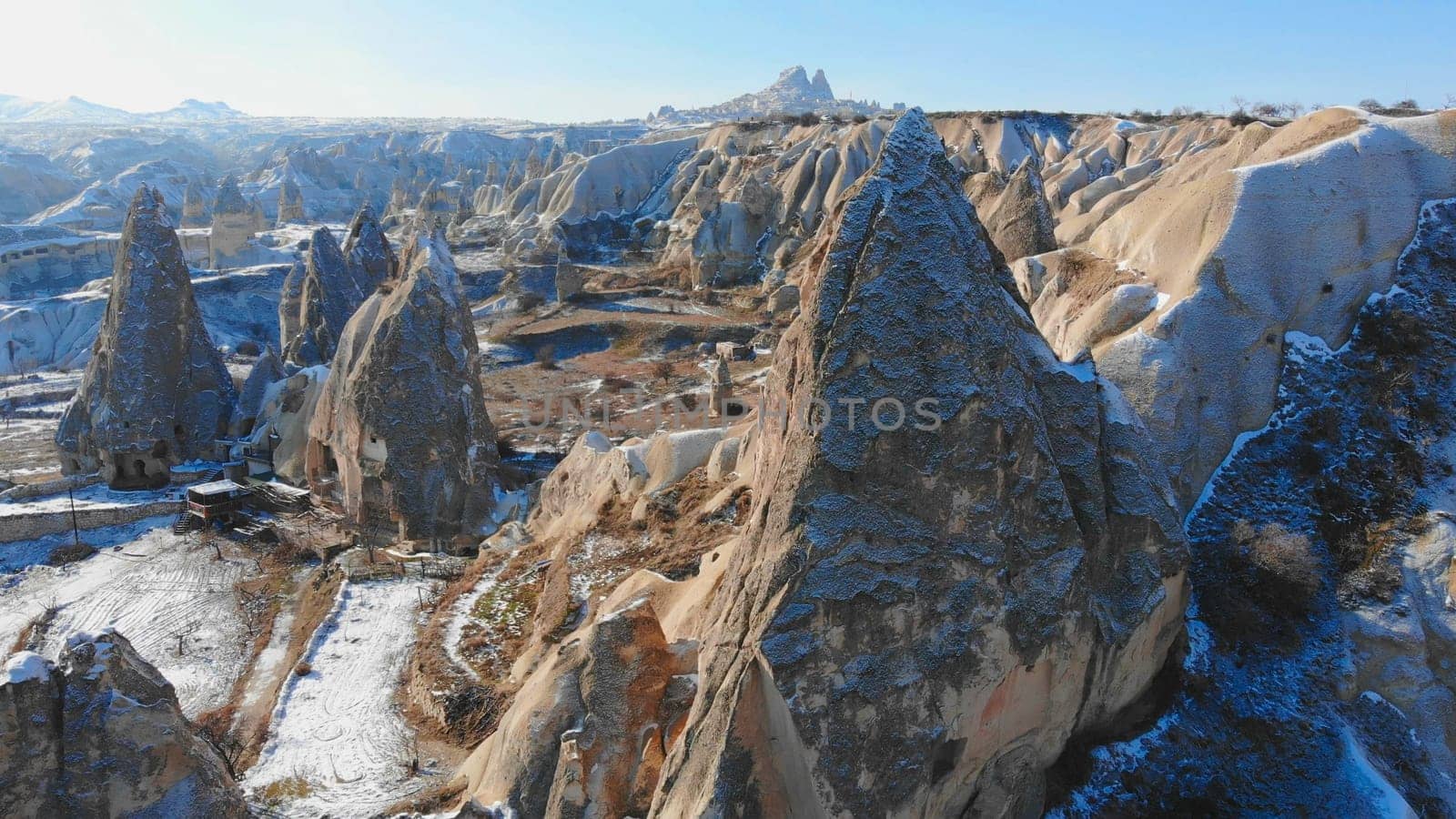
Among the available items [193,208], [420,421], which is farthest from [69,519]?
[193,208]

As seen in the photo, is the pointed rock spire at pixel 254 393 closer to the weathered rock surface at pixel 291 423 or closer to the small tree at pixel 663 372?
the weathered rock surface at pixel 291 423

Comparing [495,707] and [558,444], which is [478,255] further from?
[495,707]

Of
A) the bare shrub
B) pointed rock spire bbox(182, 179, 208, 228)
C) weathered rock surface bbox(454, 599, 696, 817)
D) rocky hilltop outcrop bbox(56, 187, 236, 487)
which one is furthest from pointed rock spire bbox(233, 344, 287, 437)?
pointed rock spire bbox(182, 179, 208, 228)

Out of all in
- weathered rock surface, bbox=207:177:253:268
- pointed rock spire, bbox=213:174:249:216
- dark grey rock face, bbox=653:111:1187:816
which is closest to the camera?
dark grey rock face, bbox=653:111:1187:816

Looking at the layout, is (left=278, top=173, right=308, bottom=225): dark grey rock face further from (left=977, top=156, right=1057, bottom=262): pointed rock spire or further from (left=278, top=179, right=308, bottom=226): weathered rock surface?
(left=977, top=156, right=1057, bottom=262): pointed rock spire

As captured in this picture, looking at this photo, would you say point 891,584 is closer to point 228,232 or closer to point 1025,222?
point 1025,222

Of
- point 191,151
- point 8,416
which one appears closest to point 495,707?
point 8,416
